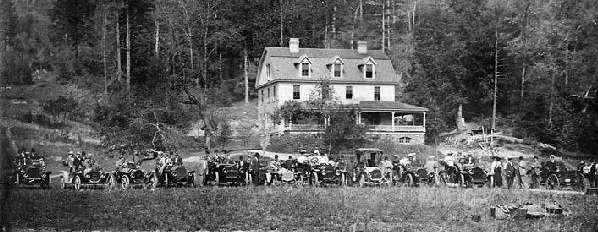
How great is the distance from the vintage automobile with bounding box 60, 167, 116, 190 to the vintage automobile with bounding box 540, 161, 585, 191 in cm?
959

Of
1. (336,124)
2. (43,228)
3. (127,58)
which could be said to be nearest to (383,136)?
(336,124)

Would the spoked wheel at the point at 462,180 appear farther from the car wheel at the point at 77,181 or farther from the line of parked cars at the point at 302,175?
the car wheel at the point at 77,181

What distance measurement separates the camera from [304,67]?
20.5 metres

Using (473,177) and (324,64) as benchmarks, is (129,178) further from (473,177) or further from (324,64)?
(473,177)

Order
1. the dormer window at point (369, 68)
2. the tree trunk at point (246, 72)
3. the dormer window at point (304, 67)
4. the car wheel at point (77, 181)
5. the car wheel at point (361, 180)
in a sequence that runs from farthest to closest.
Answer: the tree trunk at point (246, 72)
the dormer window at point (304, 67)
the dormer window at point (369, 68)
the car wheel at point (361, 180)
the car wheel at point (77, 181)

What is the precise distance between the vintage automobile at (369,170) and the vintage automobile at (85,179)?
211 inches

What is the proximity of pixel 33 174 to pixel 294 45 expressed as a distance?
746cm

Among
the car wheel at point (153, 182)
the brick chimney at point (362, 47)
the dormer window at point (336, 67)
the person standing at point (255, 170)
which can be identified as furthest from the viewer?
the dormer window at point (336, 67)

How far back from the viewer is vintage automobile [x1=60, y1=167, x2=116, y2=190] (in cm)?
1573

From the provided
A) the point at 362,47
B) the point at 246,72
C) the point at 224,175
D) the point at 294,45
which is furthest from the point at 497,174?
the point at 246,72

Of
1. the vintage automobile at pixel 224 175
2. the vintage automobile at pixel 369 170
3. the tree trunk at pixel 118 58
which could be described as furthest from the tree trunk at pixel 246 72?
the vintage automobile at pixel 224 175

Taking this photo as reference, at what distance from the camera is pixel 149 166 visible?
20125 millimetres

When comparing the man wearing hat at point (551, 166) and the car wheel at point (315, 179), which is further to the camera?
the man wearing hat at point (551, 166)

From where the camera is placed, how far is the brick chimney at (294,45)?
63.4 feet
